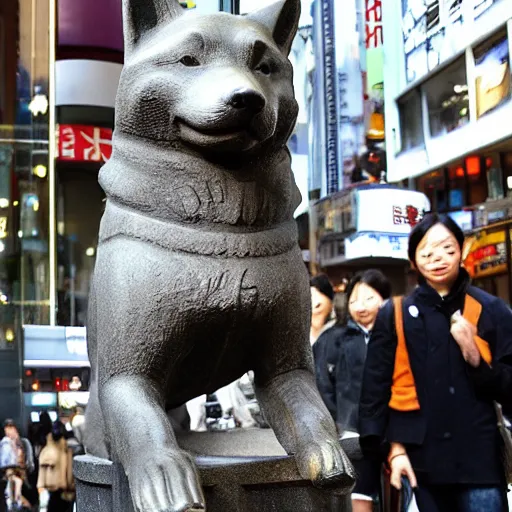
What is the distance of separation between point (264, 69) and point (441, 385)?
1.14 metres

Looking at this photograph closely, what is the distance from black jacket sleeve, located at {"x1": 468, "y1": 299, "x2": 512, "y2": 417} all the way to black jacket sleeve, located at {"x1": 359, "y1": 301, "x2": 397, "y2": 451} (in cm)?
24

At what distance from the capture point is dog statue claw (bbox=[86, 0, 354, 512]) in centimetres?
190

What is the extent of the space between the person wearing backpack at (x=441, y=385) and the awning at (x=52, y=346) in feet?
6.52

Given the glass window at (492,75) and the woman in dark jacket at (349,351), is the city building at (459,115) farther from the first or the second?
the woman in dark jacket at (349,351)

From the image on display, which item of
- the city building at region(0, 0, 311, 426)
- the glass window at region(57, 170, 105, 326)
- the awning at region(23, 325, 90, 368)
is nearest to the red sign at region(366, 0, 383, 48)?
the city building at region(0, 0, 311, 426)

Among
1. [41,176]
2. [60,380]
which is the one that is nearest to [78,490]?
[60,380]

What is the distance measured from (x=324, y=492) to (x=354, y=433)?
153 cm

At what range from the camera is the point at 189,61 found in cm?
197

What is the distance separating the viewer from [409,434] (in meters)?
2.63

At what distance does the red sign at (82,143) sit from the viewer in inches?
200

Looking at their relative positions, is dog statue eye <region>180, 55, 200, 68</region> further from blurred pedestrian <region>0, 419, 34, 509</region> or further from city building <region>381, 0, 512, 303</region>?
blurred pedestrian <region>0, 419, 34, 509</region>

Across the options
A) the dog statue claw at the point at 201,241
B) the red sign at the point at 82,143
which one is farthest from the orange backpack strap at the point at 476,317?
the red sign at the point at 82,143

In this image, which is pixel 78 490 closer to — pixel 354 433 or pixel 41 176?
pixel 354 433

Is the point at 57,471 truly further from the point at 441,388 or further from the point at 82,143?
the point at 441,388
